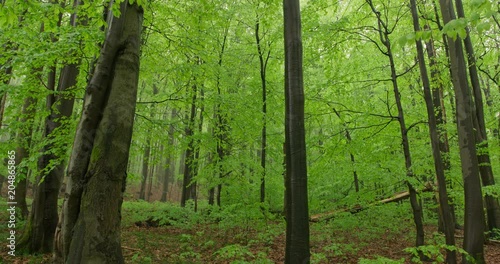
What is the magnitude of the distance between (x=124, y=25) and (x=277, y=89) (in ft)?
38.6

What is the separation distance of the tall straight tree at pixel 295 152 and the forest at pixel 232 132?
0.07 feet

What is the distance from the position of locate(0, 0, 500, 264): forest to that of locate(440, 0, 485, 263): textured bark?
3 centimetres

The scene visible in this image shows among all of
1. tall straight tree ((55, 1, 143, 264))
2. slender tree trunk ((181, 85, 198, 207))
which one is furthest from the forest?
slender tree trunk ((181, 85, 198, 207))

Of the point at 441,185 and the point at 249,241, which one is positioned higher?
the point at 441,185

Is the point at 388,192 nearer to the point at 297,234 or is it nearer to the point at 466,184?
the point at 466,184

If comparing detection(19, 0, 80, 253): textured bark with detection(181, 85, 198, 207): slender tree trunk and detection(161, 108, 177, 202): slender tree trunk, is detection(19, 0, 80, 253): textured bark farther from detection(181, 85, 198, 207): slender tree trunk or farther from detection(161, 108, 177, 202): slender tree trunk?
detection(181, 85, 198, 207): slender tree trunk

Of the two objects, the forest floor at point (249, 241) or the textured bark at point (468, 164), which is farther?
the forest floor at point (249, 241)

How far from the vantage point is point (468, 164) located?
6.63m

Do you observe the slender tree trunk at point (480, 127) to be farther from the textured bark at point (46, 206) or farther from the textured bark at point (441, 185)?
the textured bark at point (46, 206)

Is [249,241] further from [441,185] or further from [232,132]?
[441,185]

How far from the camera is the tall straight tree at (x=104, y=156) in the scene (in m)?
3.26

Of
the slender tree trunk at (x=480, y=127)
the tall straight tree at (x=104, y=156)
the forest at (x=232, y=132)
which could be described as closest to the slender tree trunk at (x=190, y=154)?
the forest at (x=232, y=132)

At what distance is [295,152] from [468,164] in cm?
471

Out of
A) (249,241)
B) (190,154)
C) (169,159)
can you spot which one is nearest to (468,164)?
(249,241)
